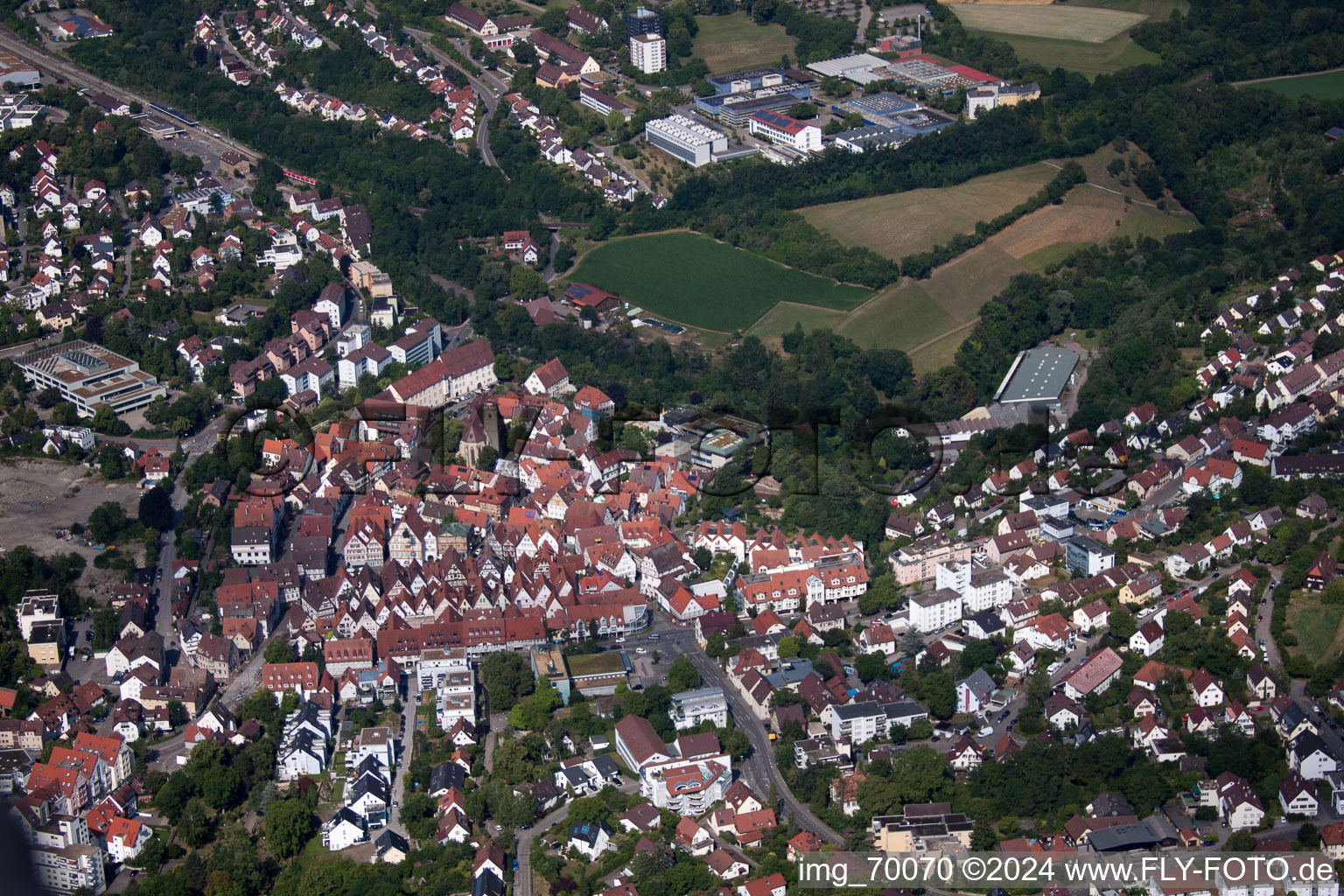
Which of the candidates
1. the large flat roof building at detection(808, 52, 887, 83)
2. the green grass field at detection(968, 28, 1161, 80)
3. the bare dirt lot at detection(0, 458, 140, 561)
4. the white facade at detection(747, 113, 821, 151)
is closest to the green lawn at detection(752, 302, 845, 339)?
the white facade at detection(747, 113, 821, 151)

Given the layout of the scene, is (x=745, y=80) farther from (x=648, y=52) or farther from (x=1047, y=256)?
(x=1047, y=256)

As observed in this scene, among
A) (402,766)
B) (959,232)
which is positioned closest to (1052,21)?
(959,232)

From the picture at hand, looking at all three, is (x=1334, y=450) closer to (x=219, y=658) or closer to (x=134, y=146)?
(x=219, y=658)

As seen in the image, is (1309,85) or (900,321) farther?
(1309,85)

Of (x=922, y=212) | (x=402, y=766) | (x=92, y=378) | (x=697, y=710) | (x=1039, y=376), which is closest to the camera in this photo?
(x=402, y=766)

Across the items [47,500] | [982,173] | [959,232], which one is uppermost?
[982,173]

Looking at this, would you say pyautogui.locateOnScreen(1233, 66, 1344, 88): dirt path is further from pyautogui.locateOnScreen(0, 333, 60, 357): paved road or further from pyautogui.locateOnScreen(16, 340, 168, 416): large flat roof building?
pyautogui.locateOnScreen(0, 333, 60, 357): paved road

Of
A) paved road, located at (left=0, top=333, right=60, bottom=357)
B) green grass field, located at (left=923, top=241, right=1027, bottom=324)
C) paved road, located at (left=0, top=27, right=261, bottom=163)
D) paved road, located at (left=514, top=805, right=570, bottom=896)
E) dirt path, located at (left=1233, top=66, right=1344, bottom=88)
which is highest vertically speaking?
dirt path, located at (left=1233, top=66, right=1344, bottom=88)
